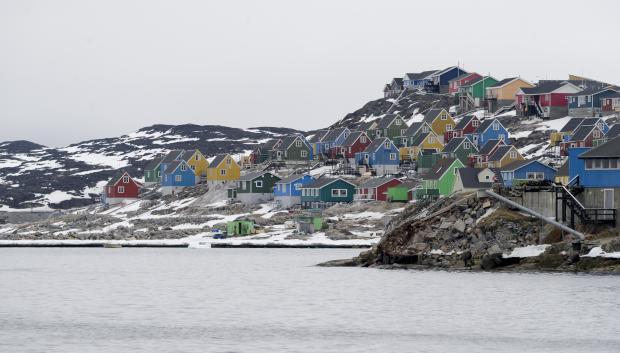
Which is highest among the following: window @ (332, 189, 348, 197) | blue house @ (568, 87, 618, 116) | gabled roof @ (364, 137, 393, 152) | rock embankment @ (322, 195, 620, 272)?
blue house @ (568, 87, 618, 116)

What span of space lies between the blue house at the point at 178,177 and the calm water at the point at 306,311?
84.7m

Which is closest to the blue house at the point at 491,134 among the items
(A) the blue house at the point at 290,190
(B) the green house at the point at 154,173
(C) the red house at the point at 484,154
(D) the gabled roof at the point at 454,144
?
(D) the gabled roof at the point at 454,144

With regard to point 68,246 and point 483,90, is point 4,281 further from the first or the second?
point 483,90

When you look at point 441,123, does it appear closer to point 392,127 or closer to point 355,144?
point 392,127

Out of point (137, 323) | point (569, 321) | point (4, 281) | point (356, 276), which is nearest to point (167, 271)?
point (4, 281)

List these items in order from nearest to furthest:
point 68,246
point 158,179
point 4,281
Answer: point 4,281, point 68,246, point 158,179

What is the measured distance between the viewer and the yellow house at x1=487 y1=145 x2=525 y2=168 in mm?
138625

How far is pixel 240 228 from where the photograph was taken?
409ft

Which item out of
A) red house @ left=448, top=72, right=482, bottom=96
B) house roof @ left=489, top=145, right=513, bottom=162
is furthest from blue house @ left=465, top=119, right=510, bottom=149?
red house @ left=448, top=72, right=482, bottom=96

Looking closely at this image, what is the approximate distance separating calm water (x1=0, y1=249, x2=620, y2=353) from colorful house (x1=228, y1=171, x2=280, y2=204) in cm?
6250

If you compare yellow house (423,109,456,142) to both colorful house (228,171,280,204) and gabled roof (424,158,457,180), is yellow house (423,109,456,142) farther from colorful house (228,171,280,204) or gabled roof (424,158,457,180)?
gabled roof (424,158,457,180)

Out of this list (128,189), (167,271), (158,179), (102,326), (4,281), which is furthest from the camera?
(158,179)

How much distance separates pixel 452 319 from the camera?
183 feet

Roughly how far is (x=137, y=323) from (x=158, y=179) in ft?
457
